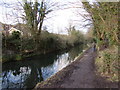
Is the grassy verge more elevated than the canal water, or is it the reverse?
the grassy verge

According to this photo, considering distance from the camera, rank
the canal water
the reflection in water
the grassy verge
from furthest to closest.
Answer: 1. the canal water
2. the reflection in water
3. the grassy verge

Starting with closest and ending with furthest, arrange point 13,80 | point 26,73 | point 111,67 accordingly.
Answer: point 111,67 → point 13,80 → point 26,73

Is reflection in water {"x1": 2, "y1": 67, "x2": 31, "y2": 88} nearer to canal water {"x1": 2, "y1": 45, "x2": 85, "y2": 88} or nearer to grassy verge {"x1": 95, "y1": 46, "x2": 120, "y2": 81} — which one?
canal water {"x1": 2, "y1": 45, "x2": 85, "y2": 88}

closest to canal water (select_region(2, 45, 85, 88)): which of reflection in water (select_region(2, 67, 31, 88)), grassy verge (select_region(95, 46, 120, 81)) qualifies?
reflection in water (select_region(2, 67, 31, 88))

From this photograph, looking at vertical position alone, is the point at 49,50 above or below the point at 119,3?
below

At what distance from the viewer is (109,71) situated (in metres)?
5.53

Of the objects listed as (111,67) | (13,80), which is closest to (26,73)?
(13,80)

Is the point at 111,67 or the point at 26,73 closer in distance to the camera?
the point at 111,67

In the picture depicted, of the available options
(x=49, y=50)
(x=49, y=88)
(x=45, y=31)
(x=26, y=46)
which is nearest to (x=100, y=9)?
(x=49, y=88)

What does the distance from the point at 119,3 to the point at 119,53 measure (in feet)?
7.50

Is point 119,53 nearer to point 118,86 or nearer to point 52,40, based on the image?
point 118,86

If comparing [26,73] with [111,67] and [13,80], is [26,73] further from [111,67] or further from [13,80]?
[111,67]

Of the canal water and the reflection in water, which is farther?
Result: the canal water

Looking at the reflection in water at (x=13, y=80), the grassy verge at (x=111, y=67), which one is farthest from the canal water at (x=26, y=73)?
the grassy verge at (x=111, y=67)
